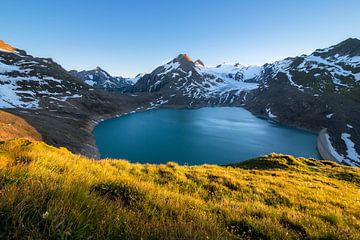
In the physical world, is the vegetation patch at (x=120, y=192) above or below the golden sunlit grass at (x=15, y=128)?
above

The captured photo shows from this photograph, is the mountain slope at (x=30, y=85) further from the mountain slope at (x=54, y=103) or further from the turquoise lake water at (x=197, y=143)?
the turquoise lake water at (x=197, y=143)

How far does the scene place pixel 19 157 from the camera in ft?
30.5

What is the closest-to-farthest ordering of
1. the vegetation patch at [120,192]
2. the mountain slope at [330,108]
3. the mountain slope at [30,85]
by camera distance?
the vegetation patch at [120,192], the mountain slope at [330,108], the mountain slope at [30,85]

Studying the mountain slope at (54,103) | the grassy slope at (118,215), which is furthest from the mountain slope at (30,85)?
the grassy slope at (118,215)

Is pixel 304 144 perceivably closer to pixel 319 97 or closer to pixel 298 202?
pixel 319 97

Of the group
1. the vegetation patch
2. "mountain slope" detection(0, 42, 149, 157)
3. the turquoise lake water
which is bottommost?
the turquoise lake water

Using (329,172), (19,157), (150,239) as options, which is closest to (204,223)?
(150,239)

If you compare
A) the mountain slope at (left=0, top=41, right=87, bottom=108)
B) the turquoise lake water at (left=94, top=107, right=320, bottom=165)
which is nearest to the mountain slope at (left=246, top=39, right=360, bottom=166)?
the turquoise lake water at (left=94, top=107, right=320, bottom=165)

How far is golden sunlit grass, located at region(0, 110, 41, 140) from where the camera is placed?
2327 inches

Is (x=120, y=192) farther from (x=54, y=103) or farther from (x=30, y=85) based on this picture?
(x=30, y=85)

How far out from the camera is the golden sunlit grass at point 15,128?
5910cm

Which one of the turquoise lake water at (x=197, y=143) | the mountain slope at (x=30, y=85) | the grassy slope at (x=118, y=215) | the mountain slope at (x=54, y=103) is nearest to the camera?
the grassy slope at (x=118, y=215)

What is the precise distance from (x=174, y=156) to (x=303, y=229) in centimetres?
7445

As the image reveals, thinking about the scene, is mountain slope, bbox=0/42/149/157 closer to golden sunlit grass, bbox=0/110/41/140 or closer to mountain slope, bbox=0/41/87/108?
mountain slope, bbox=0/41/87/108
